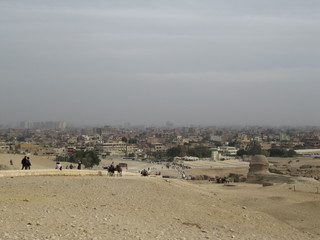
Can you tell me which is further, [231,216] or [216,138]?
[216,138]

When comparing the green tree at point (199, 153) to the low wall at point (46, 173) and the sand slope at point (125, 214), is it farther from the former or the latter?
the sand slope at point (125, 214)

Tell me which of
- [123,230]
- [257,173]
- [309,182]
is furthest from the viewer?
[257,173]

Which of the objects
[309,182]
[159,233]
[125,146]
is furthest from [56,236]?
[125,146]

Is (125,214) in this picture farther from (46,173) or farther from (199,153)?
(199,153)

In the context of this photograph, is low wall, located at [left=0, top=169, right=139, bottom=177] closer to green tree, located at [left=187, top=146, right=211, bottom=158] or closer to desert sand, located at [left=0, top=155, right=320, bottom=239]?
desert sand, located at [left=0, top=155, right=320, bottom=239]

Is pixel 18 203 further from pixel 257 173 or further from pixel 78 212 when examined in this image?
pixel 257 173

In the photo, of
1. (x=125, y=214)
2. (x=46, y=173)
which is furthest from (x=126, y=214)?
(x=46, y=173)

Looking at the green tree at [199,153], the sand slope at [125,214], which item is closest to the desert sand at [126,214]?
the sand slope at [125,214]

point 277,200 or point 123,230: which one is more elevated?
point 123,230
